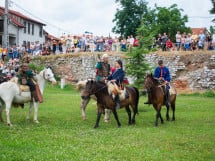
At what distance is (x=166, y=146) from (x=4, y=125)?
20.5 feet

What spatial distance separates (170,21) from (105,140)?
52308 mm

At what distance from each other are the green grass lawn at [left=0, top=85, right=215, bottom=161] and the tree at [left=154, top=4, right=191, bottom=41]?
44967 millimetres

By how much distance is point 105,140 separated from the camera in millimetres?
11328

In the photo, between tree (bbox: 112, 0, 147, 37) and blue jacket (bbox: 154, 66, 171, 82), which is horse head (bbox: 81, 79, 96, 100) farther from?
tree (bbox: 112, 0, 147, 37)

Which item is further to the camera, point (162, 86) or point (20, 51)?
point (20, 51)

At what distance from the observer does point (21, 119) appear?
1600 cm

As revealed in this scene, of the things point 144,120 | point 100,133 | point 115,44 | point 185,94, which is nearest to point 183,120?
point 144,120

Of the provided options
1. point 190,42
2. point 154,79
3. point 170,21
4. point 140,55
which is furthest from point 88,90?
point 170,21

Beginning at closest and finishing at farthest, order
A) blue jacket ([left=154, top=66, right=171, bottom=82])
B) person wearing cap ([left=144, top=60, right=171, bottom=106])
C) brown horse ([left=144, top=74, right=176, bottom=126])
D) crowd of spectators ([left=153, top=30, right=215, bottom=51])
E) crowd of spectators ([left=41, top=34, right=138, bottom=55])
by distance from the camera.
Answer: brown horse ([left=144, top=74, right=176, bottom=126]) → person wearing cap ([left=144, top=60, right=171, bottom=106]) → blue jacket ([left=154, top=66, right=171, bottom=82]) → crowd of spectators ([left=153, top=30, right=215, bottom=51]) → crowd of spectators ([left=41, top=34, right=138, bottom=55])

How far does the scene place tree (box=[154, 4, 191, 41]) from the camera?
200ft

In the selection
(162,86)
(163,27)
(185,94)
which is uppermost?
(163,27)

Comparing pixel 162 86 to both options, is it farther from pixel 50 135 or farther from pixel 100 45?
pixel 100 45

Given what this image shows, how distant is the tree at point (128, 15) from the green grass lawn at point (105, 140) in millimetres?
41463

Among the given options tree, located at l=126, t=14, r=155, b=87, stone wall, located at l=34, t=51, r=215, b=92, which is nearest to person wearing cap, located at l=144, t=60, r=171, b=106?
tree, located at l=126, t=14, r=155, b=87
